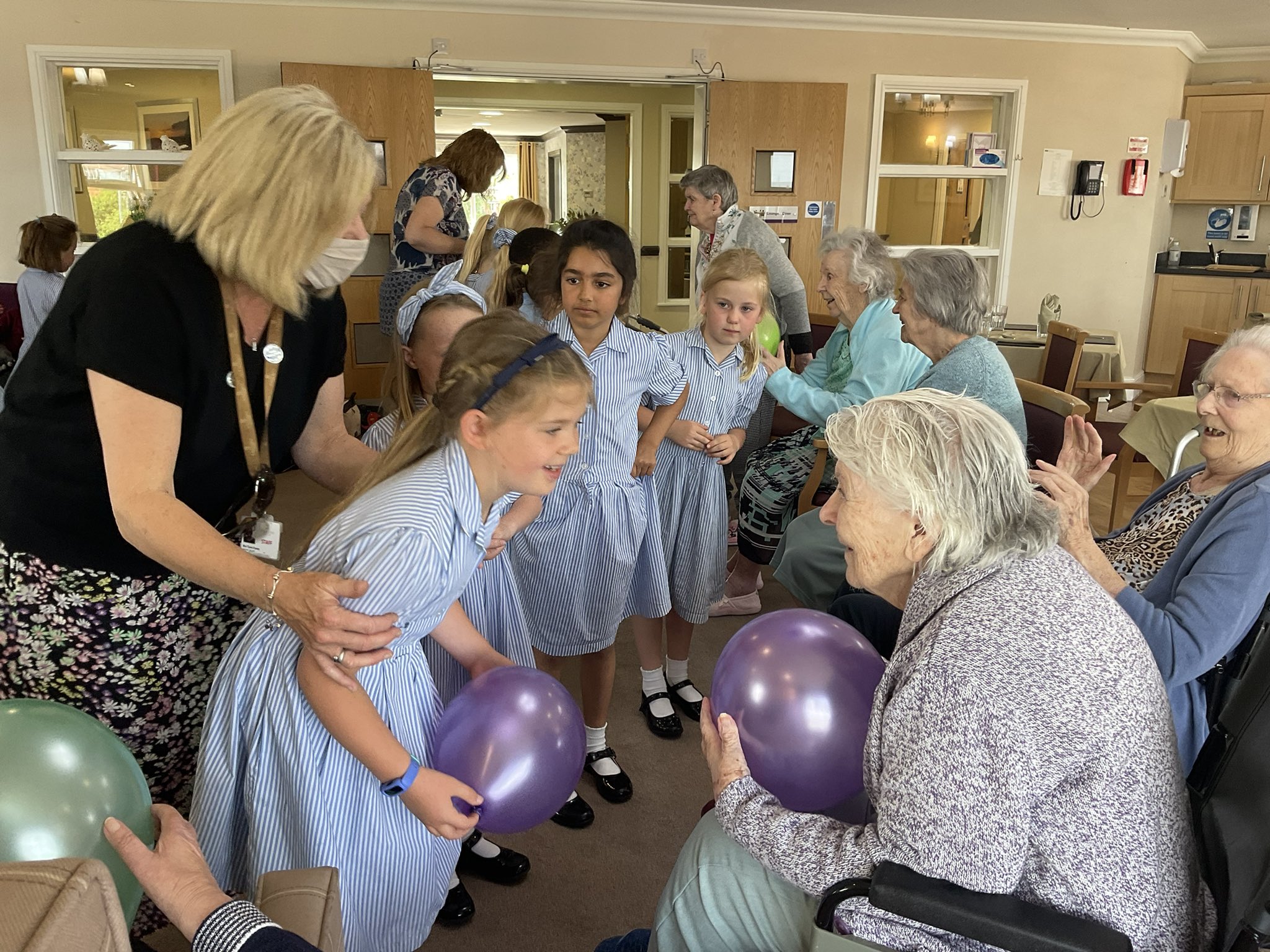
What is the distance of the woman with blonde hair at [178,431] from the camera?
130 centimetres

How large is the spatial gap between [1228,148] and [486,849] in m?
8.43

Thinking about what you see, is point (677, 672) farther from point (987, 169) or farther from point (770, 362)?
point (987, 169)

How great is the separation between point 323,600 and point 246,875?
592 millimetres

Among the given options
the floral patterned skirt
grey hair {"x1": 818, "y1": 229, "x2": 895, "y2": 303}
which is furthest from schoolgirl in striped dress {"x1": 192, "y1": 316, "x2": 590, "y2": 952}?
grey hair {"x1": 818, "y1": 229, "x2": 895, "y2": 303}

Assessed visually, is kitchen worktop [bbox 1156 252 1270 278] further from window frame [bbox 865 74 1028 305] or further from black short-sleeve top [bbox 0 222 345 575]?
black short-sleeve top [bbox 0 222 345 575]

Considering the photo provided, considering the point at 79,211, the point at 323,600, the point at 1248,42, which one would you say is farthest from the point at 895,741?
the point at 1248,42

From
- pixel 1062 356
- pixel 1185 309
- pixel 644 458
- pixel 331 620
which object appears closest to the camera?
pixel 331 620

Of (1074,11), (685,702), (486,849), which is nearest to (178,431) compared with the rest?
(486,849)

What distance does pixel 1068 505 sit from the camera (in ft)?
5.79

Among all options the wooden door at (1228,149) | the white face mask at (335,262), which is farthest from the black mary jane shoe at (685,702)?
the wooden door at (1228,149)

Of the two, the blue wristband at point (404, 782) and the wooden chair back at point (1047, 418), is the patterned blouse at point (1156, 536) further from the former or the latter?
the blue wristband at point (404, 782)

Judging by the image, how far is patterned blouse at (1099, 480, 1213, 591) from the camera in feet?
6.61

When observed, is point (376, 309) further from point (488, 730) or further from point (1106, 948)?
point (1106, 948)

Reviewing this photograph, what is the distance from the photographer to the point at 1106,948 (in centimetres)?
108
